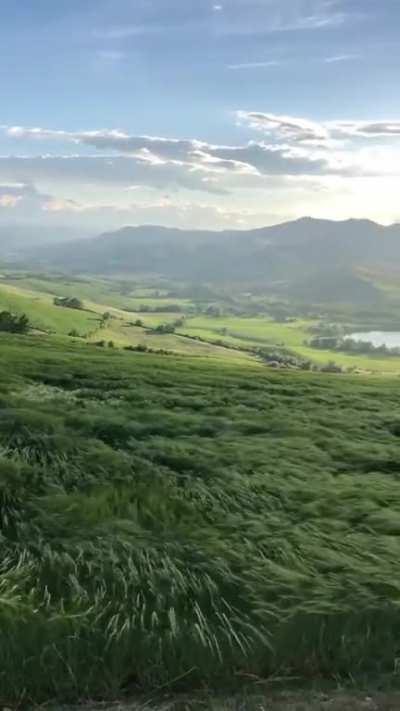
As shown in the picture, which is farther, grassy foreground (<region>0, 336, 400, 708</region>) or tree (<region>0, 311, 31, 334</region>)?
tree (<region>0, 311, 31, 334</region>)

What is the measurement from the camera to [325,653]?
6.77 metres

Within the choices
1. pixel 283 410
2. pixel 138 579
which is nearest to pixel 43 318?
pixel 283 410

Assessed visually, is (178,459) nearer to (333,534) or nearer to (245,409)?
(333,534)

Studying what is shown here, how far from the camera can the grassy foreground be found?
6.51 metres

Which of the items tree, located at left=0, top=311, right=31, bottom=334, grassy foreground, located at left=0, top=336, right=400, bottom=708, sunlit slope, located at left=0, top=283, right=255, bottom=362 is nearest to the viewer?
grassy foreground, located at left=0, top=336, right=400, bottom=708

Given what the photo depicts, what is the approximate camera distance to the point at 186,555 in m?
8.37

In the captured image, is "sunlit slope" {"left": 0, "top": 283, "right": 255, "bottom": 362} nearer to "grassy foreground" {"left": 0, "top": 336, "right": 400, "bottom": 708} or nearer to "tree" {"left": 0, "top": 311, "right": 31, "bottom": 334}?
"tree" {"left": 0, "top": 311, "right": 31, "bottom": 334}

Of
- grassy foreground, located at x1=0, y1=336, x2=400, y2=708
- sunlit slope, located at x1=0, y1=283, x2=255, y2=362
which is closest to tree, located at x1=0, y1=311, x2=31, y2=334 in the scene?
Answer: sunlit slope, located at x1=0, y1=283, x2=255, y2=362

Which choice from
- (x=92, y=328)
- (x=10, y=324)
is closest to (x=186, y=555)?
(x=10, y=324)

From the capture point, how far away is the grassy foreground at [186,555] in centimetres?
651

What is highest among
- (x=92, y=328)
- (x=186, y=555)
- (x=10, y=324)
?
(x=92, y=328)

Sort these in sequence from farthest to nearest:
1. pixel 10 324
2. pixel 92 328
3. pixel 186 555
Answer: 1. pixel 92 328
2. pixel 10 324
3. pixel 186 555

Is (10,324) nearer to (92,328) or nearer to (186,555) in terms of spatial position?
(92,328)

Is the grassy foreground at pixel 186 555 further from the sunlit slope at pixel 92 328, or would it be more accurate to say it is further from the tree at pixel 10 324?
the sunlit slope at pixel 92 328
